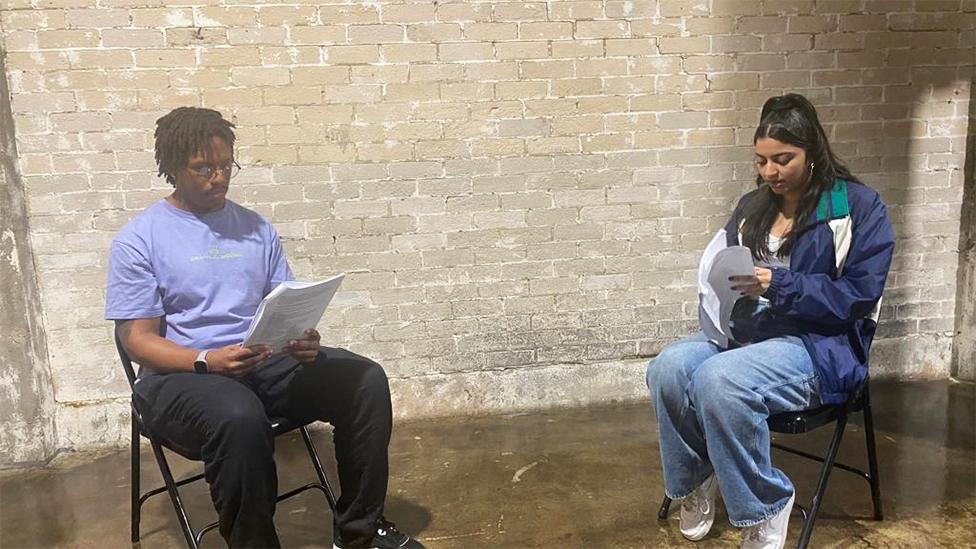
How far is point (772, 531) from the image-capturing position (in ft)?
8.04

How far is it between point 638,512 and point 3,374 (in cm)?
288

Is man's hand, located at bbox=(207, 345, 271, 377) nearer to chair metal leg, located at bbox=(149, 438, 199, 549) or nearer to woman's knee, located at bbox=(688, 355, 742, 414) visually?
chair metal leg, located at bbox=(149, 438, 199, 549)

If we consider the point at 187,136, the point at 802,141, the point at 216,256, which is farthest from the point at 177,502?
the point at 802,141

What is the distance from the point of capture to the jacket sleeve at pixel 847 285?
239 cm

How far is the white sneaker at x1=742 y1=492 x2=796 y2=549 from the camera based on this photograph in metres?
2.44

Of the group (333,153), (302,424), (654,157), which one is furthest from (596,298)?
(302,424)

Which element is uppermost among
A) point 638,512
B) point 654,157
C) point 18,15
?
point 18,15

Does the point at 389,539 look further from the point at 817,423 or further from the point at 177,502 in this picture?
the point at 817,423

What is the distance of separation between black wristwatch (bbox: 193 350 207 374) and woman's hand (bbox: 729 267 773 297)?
5.54 feet

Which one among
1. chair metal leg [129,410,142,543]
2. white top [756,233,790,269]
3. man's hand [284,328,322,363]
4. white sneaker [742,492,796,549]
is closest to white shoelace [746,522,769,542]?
white sneaker [742,492,796,549]

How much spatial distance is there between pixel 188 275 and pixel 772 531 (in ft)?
6.74

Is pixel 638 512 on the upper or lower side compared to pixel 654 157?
lower

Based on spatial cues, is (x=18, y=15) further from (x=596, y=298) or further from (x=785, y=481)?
(x=785, y=481)

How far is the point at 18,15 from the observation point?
10.9ft
